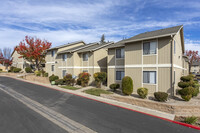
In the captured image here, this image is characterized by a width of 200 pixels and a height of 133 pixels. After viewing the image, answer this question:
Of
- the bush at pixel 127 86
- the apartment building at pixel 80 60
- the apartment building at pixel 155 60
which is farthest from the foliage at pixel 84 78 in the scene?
the bush at pixel 127 86

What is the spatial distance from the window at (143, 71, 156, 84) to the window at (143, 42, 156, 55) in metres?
2.44

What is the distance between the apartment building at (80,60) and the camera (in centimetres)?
2206

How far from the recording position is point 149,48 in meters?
13.9

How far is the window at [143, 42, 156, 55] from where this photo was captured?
13564mm

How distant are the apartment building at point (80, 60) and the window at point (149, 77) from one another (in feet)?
28.6

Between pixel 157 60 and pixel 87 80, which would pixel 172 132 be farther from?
pixel 87 80

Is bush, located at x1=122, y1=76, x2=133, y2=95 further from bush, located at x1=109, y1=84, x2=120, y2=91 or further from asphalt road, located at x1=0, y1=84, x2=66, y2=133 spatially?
asphalt road, located at x1=0, y1=84, x2=66, y2=133

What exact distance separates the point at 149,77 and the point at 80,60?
14761 mm

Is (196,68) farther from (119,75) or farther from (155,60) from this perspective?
(155,60)

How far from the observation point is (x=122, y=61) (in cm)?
1722

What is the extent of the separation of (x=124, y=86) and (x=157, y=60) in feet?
15.9

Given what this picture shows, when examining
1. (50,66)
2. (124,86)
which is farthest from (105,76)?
(50,66)

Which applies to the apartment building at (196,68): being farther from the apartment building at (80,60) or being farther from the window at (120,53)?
the window at (120,53)

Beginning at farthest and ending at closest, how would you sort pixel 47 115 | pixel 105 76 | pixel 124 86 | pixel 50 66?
pixel 50 66 → pixel 105 76 → pixel 124 86 → pixel 47 115
